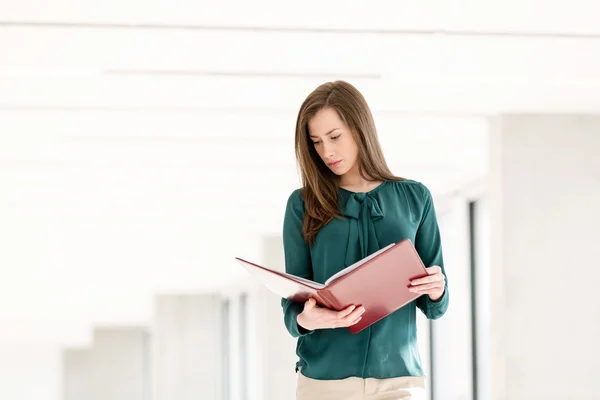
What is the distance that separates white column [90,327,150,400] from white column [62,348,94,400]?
0.34 ft

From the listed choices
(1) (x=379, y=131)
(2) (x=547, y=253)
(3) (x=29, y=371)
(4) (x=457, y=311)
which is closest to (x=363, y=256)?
(2) (x=547, y=253)

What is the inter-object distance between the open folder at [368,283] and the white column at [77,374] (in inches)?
739

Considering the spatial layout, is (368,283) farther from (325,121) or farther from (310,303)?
(325,121)

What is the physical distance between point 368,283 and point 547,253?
3.60m

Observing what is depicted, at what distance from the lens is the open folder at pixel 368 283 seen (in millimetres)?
1800

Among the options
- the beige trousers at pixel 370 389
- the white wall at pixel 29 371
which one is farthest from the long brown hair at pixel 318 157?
the white wall at pixel 29 371

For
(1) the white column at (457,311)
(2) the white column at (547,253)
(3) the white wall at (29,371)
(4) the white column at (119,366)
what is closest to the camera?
(2) the white column at (547,253)

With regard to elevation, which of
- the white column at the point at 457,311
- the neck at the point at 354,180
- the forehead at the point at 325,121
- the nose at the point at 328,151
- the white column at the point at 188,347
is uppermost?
the forehead at the point at 325,121

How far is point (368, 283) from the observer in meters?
1.84

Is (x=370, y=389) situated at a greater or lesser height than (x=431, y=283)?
lesser

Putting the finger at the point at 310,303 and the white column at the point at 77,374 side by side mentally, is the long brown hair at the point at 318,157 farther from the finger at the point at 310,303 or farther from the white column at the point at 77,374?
the white column at the point at 77,374

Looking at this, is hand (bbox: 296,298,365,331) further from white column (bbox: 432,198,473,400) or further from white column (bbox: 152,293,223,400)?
white column (bbox: 152,293,223,400)

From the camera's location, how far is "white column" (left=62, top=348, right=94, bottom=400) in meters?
19.9

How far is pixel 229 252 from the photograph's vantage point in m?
11.6
